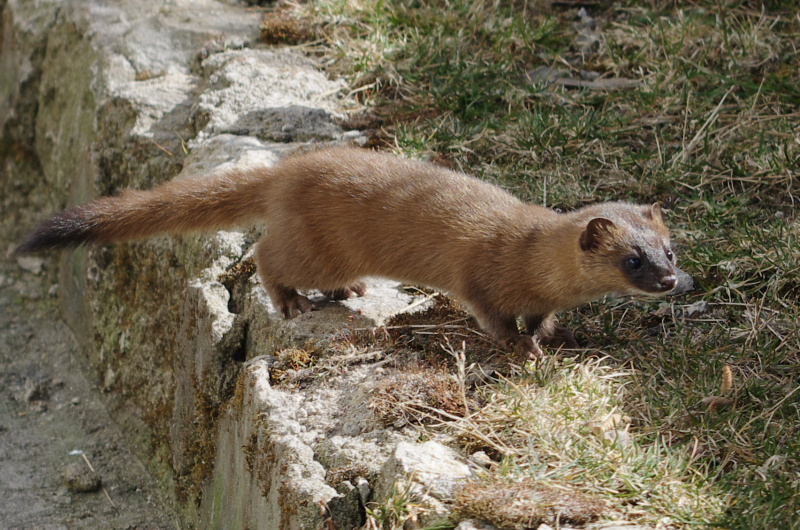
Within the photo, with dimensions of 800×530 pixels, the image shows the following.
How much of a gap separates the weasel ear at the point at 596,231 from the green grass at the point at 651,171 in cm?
47

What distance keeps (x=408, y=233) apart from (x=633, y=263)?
1.00 m

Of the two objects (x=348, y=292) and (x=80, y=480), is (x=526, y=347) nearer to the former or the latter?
(x=348, y=292)

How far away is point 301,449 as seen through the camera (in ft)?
10.4

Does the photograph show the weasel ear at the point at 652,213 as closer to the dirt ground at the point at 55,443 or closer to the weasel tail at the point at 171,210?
the weasel tail at the point at 171,210

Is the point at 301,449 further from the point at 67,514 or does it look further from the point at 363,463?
the point at 67,514

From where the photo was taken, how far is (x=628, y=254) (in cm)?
358

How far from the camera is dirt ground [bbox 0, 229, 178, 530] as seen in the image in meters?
4.79

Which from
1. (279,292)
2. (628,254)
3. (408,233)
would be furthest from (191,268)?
(628,254)

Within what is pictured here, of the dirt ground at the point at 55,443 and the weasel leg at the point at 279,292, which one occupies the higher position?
the weasel leg at the point at 279,292

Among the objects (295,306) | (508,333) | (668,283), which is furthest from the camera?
(295,306)

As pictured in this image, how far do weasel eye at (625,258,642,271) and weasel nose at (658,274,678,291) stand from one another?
0.12 metres

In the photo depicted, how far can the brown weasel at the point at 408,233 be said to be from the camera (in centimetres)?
367

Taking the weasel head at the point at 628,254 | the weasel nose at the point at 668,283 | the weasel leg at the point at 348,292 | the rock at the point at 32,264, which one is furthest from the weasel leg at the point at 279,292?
the rock at the point at 32,264

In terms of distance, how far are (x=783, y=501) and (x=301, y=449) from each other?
159 centimetres
